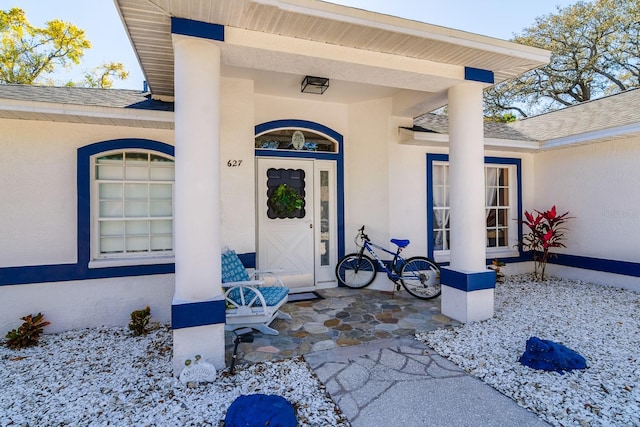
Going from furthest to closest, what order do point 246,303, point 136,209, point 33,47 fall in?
1. point 33,47
2. point 136,209
3. point 246,303

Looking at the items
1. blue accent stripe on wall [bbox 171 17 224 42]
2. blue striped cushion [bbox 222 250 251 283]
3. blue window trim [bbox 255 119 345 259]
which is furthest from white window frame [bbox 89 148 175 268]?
blue accent stripe on wall [bbox 171 17 224 42]

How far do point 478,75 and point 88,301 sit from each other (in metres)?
5.90

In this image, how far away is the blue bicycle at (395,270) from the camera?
538cm

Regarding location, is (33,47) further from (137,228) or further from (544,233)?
(544,233)

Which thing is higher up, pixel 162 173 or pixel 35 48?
pixel 35 48

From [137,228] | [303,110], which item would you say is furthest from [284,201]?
[137,228]

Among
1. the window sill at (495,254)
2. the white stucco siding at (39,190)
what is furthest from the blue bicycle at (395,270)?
the white stucco siding at (39,190)

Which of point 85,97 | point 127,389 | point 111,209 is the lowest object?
point 127,389

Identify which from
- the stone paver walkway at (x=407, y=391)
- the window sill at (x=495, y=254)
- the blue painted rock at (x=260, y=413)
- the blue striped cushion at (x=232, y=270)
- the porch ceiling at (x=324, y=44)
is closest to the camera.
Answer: the blue painted rock at (x=260, y=413)

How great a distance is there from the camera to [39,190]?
13.6 ft

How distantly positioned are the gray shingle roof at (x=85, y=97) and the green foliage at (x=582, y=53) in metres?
17.5

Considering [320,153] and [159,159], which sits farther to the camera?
[320,153]

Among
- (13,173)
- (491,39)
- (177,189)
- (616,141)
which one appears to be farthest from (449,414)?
(616,141)

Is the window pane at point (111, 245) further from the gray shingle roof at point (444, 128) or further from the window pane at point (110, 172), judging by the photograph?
the gray shingle roof at point (444, 128)
